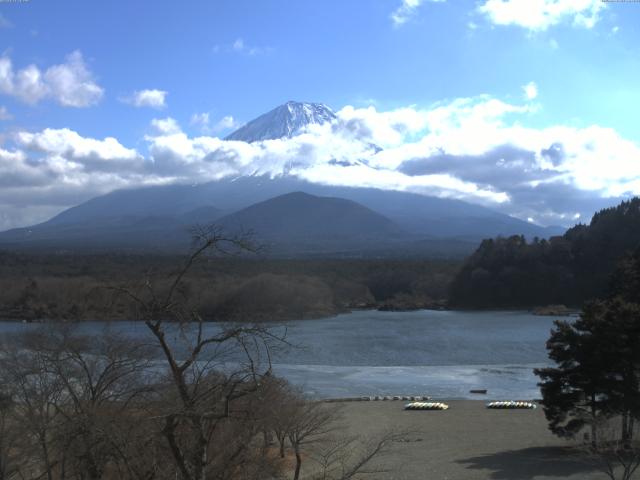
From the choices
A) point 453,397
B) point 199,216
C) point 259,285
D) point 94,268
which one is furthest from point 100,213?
point 453,397

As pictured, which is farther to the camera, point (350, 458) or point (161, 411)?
point (350, 458)

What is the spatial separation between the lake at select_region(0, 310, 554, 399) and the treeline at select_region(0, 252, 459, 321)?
3087 mm

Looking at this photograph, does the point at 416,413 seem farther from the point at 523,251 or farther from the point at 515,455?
the point at 523,251

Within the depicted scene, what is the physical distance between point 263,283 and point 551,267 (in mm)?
26394

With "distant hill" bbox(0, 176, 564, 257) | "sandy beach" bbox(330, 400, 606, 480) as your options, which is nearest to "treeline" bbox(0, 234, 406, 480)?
"sandy beach" bbox(330, 400, 606, 480)

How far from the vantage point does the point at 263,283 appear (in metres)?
49.2

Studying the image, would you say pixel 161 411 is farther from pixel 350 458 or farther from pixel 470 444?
pixel 470 444

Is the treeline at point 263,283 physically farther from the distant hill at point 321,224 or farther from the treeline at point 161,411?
the distant hill at point 321,224

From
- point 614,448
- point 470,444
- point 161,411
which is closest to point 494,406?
point 470,444

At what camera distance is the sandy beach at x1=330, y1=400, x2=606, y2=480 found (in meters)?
11.9

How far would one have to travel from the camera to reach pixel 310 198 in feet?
517

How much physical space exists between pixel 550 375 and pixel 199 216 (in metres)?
138

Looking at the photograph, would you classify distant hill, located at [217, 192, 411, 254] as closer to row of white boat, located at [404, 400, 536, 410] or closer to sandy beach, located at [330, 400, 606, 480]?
row of white boat, located at [404, 400, 536, 410]

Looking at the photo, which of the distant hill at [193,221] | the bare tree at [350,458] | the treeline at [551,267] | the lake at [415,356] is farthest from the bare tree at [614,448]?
the distant hill at [193,221]
